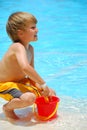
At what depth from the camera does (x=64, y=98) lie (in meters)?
4.11

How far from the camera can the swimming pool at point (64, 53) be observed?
3787mm

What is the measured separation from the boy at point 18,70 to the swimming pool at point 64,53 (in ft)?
1.24

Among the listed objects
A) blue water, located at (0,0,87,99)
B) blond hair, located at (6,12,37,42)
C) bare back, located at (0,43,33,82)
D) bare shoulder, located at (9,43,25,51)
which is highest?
blond hair, located at (6,12,37,42)

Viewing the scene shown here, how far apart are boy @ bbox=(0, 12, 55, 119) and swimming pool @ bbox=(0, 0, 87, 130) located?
377 millimetres

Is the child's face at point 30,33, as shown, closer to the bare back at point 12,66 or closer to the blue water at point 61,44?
the bare back at point 12,66

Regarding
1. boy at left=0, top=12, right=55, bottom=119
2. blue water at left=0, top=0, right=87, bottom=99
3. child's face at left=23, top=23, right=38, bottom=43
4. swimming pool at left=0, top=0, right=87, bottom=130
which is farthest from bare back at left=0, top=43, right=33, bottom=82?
blue water at left=0, top=0, right=87, bottom=99

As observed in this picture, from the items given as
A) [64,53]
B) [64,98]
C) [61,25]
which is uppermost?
[64,98]

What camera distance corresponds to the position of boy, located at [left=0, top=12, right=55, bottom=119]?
10.5 ft

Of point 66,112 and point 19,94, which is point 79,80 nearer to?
point 66,112

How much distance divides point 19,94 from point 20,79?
263 mm

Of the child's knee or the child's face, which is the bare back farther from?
the child's knee

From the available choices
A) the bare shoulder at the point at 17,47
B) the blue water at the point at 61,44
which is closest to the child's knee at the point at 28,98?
the bare shoulder at the point at 17,47

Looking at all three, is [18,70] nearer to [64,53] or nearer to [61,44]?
[64,53]

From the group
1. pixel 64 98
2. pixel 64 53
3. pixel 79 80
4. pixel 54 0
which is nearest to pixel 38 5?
pixel 54 0
